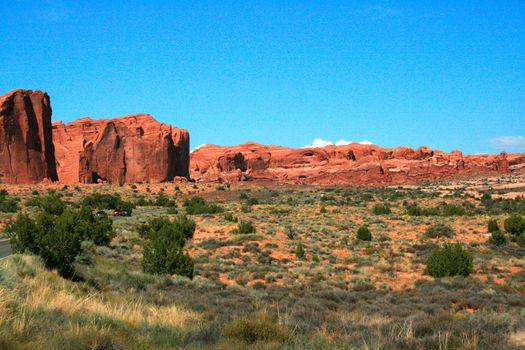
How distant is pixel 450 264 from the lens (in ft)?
65.8

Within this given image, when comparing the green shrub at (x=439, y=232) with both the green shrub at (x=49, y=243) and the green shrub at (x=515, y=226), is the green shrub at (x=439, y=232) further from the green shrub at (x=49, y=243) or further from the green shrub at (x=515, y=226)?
the green shrub at (x=49, y=243)

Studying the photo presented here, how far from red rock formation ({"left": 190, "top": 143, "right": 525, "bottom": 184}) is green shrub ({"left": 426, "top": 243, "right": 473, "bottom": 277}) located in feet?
269

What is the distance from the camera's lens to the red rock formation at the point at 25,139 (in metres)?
59.2

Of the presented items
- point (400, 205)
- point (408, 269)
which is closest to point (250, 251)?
point (408, 269)

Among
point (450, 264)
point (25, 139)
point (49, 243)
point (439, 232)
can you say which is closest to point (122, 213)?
point (439, 232)

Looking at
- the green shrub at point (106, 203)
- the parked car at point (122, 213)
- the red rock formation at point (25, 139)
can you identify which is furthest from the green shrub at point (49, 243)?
the red rock formation at point (25, 139)

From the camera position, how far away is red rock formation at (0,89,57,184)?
59188 millimetres

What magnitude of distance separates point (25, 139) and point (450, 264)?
55236mm

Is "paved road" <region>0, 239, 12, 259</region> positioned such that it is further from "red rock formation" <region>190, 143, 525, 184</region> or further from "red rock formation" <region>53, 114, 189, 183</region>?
"red rock formation" <region>190, 143, 525, 184</region>

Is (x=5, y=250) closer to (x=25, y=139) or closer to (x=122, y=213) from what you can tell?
(x=122, y=213)

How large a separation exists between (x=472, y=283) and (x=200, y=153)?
390 ft

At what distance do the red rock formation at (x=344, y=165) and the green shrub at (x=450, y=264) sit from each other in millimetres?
81982

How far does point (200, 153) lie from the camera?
134 meters

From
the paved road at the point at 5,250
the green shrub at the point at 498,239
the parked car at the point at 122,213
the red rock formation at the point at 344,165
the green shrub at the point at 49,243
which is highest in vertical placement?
the red rock formation at the point at 344,165
